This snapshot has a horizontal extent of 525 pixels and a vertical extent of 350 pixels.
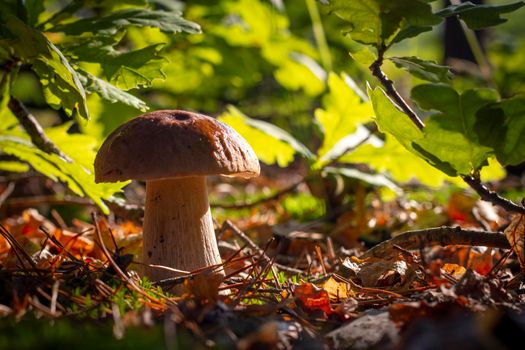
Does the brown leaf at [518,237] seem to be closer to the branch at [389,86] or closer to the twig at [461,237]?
the twig at [461,237]

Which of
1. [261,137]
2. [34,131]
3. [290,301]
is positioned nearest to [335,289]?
[290,301]

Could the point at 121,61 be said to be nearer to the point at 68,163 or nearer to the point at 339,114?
the point at 68,163

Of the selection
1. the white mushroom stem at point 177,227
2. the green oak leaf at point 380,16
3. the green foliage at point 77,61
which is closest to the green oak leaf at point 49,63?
the green foliage at point 77,61

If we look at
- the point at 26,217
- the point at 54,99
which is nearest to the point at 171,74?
the point at 26,217

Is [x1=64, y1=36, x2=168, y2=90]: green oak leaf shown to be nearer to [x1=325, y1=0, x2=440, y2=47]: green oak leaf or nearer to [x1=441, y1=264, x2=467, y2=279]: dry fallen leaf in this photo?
[x1=325, y1=0, x2=440, y2=47]: green oak leaf

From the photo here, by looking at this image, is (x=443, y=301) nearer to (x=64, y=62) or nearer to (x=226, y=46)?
(x=64, y=62)
